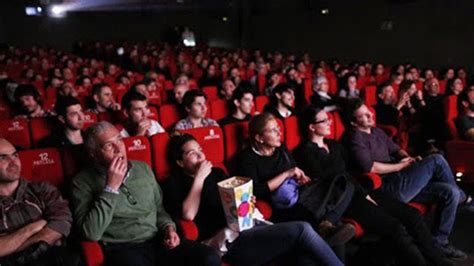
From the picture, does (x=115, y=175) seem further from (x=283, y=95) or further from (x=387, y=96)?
(x=387, y=96)

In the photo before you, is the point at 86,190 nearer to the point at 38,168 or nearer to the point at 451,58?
the point at 38,168

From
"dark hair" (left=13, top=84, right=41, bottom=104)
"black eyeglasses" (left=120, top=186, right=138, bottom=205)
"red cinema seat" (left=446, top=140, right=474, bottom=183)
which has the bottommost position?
"red cinema seat" (left=446, top=140, right=474, bottom=183)

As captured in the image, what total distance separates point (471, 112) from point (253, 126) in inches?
86.7

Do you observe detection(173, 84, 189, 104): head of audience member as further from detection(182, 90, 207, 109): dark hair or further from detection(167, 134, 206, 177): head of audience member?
detection(167, 134, 206, 177): head of audience member

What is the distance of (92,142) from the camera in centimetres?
196

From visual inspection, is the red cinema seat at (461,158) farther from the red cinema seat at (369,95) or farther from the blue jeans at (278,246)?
the blue jeans at (278,246)

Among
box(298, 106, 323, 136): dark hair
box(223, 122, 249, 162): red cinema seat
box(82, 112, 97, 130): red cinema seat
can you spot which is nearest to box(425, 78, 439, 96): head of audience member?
box(298, 106, 323, 136): dark hair

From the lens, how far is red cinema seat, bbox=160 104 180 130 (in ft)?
12.4

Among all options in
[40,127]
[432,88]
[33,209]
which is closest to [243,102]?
[40,127]

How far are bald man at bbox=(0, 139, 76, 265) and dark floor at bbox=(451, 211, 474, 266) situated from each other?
2065mm

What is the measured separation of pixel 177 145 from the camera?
7.25 feet

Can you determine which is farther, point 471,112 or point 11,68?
point 11,68

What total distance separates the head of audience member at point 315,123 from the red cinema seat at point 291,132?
7.3 inches

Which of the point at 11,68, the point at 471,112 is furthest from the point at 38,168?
the point at 11,68
